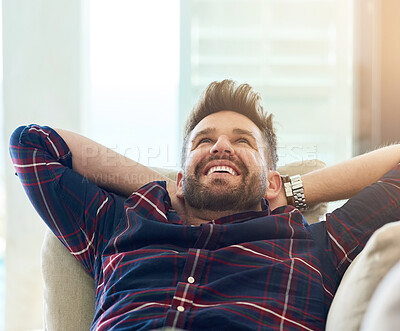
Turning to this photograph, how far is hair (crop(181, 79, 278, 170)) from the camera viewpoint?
5.81 ft

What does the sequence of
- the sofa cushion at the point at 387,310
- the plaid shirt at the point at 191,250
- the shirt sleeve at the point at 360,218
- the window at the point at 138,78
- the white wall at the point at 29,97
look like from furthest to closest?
the window at the point at 138,78, the white wall at the point at 29,97, the shirt sleeve at the point at 360,218, the plaid shirt at the point at 191,250, the sofa cushion at the point at 387,310

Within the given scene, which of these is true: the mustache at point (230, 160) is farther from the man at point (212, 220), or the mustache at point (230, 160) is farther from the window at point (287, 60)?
the window at point (287, 60)

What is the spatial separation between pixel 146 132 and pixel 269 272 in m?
1.78

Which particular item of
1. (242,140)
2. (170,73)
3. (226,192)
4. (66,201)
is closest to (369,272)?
(226,192)

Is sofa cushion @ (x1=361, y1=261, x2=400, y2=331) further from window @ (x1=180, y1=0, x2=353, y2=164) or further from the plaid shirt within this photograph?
window @ (x1=180, y1=0, x2=353, y2=164)

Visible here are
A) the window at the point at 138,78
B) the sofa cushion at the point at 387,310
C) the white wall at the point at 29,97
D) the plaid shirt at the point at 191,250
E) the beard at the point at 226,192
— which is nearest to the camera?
the sofa cushion at the point at 387,310

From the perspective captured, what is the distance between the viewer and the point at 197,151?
1.65 meters

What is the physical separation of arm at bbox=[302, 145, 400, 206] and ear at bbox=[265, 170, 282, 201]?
3.0 inches

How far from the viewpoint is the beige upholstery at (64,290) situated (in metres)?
1.51

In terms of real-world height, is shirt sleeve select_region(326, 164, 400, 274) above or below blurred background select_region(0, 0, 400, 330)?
below

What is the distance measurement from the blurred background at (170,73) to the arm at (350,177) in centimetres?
138

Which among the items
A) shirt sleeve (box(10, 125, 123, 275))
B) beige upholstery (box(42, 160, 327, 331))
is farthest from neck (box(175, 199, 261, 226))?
beige upholstery (box(42, 160, 327, 331))

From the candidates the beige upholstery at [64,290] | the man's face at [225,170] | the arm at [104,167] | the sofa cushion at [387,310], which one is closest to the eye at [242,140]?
the man's face at [225,170]

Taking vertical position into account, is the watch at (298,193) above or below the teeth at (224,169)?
below
